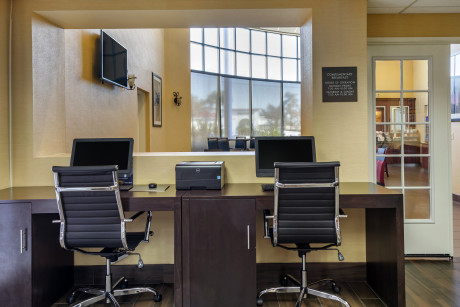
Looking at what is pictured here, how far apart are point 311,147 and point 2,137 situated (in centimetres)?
243

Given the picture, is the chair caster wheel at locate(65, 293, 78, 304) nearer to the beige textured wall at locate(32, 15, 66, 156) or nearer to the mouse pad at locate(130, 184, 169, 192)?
the mouse pad at locate(130, 184, 169, 192)

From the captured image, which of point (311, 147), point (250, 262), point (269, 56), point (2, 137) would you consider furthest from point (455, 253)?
point (269, 56)

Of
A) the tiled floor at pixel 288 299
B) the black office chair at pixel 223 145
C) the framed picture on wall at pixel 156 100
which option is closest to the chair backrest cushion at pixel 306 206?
the tiled floor at pixel 288 299

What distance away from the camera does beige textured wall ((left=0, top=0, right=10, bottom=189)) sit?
8.89 ft

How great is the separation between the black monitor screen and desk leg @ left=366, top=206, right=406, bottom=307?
1.91 m

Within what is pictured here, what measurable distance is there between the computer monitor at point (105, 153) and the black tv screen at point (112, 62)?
1.77 metres

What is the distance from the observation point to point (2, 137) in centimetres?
274

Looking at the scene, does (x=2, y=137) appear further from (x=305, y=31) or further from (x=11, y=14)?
(x=305, y=31)

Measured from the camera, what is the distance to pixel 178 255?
224 centimetres

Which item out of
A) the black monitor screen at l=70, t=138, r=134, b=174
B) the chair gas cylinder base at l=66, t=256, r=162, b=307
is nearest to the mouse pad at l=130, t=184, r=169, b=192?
the black monitor screen at l=70, t=138, r=134, b=174

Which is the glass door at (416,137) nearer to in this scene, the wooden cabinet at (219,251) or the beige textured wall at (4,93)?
the wooden cabinet at (219,251)

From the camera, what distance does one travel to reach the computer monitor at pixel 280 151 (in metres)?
2.65

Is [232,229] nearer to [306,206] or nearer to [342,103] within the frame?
[306,206]

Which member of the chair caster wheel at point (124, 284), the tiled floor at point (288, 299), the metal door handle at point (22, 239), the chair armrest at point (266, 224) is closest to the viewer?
the metal door handle at point (22, 239)
